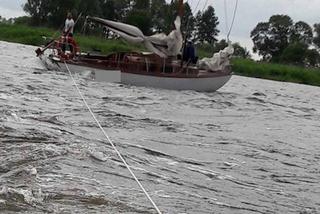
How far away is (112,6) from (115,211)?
8817cm

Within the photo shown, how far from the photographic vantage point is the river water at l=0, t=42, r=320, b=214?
8102 mm

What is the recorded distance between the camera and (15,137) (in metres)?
10.9

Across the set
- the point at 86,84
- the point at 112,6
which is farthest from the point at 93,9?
the point at 86,84

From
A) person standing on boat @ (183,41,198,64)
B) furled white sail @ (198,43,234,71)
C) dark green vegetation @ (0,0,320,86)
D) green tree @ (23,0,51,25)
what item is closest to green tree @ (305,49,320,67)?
dark green vegetation @ (0,0,320,86)

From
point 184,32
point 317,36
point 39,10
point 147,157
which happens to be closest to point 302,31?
point 317,36

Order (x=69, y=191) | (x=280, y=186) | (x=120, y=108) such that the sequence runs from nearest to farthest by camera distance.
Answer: (x=69, y=191) < (x=280, y=186) < (x=120, y=108)

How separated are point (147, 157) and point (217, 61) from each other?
59.0ft

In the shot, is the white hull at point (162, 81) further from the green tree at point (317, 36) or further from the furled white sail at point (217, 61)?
the green tree at point (317, 36)

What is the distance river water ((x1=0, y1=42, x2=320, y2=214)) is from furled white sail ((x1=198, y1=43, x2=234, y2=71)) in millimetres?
7103

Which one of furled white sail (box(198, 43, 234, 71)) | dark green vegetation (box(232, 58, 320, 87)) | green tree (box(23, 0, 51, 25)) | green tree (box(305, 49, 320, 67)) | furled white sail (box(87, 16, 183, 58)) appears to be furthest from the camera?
green tree (box(305, 49, 320, 67))

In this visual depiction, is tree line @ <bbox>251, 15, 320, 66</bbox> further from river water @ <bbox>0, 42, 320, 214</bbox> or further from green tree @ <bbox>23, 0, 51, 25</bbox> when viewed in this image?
river water @ <bbox>0, 42, 320, 214</bbox>

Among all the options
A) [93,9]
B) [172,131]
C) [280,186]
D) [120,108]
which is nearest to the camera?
[280,186]

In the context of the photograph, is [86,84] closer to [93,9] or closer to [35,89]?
[35,89]

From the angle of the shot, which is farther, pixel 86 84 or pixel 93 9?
pixel 93 9
